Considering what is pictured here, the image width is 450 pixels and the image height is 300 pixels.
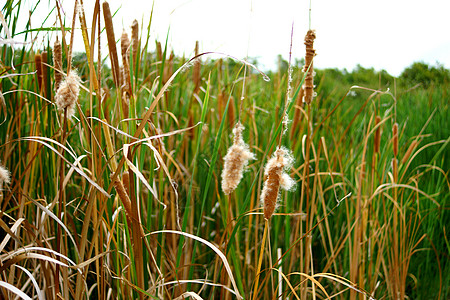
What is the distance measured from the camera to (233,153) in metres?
0.98

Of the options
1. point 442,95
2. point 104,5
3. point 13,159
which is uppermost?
point 442,95

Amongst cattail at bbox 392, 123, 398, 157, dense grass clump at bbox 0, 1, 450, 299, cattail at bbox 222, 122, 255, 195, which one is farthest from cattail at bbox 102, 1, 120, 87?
cattail at bbox 392, 123, 398, 157

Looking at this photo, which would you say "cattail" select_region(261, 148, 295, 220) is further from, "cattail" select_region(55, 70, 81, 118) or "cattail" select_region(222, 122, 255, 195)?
"cattail" select_region(55, 70, 81, 118)

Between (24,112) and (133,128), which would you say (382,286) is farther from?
(24,112)

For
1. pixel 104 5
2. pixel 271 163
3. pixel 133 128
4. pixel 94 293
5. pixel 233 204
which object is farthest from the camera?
pixel 233 204

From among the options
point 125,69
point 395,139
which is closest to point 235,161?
point 125,69

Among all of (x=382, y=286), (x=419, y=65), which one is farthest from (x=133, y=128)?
(x=419, y=65)

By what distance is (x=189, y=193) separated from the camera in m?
1.00

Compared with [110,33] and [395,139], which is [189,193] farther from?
[395,139]

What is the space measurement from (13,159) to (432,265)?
2.25m

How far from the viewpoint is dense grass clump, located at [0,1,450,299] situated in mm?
906

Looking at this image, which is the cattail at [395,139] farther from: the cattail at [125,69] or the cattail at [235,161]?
the cattail at [125,69]

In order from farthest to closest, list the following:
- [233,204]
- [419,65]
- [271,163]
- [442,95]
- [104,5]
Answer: [419,65]
[442,95]
[233,204]
[271,163]
[104,5]

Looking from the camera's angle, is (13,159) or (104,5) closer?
(104,5)
